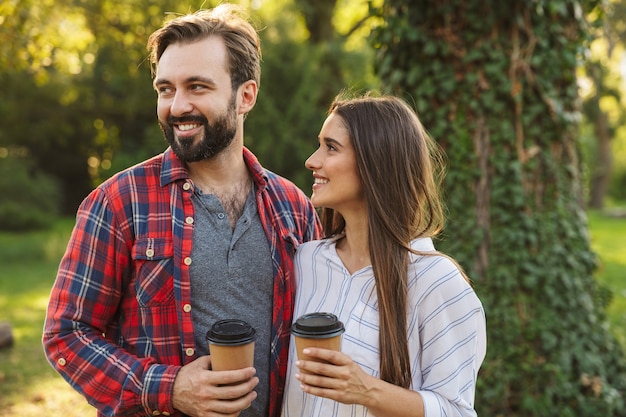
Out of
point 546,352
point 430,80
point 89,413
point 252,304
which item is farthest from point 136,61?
point 252,304

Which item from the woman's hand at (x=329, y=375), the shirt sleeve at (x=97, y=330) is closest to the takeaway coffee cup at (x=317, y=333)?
the woman's hand at (x=329, y=375)

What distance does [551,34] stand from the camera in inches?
188

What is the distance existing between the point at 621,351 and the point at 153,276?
171 inches

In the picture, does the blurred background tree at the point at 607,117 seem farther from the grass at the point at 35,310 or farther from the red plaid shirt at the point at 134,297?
the red plaid shirt at the point at 134,297

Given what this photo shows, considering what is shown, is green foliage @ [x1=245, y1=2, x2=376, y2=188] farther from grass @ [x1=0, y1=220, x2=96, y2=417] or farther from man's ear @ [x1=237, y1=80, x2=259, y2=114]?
man's ear @ [x1=237, y1=80, x2=259, y2=114]

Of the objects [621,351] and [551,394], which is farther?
[621,351]

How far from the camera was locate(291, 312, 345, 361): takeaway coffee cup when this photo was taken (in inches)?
79.6

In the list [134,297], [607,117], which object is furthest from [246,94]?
[607,117]

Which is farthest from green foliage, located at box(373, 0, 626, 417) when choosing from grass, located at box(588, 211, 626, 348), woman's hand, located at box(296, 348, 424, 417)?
woman's hand, located at box(296, 348, 424, 417)

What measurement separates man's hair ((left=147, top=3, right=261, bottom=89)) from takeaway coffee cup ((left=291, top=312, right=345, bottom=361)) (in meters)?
1.16

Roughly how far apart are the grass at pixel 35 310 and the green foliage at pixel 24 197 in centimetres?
70

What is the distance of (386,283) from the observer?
2.38 meters

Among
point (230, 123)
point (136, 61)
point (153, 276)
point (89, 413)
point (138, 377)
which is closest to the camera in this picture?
point (138, 377)

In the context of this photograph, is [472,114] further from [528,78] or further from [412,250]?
[412,250]
